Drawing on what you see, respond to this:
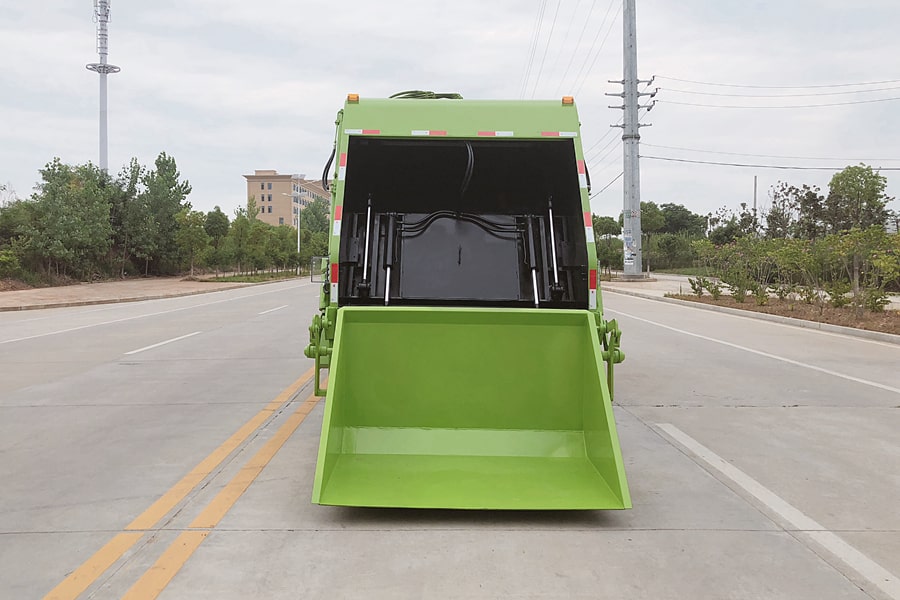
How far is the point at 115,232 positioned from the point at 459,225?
145 ft

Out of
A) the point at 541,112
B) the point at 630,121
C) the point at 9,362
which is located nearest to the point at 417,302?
the point at 541,112

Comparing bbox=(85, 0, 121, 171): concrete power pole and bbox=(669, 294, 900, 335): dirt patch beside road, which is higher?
bbox=(85, 0, 121, 171): concrete power pole

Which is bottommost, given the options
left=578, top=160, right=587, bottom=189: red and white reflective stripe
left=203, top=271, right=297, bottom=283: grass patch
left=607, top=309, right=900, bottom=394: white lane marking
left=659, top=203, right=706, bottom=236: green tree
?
left=607, top=309, right=900, bottom=394: white lane marking

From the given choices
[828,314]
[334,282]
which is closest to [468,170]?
[334,282]

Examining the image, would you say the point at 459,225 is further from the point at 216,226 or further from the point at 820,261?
the point at 216,226

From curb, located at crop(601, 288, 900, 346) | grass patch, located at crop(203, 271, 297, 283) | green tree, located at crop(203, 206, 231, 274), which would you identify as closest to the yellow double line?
curb, located at crop(601, 288, 900, 346)

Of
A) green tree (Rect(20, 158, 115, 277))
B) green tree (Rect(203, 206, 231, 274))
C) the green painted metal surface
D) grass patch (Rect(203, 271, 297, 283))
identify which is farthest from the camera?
green tree (Rect(203, 206, 231, 274))

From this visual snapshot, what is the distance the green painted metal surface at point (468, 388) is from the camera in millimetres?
5129

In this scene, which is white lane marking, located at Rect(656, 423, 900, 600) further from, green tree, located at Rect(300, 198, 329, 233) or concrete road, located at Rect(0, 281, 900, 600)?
green tree, located at Rect(300, 198, 329, 233)

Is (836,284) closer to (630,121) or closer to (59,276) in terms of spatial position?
(630,121)

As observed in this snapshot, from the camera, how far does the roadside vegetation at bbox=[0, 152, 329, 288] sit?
121 feet

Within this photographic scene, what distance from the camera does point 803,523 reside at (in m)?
4.53

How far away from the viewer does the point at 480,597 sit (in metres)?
3.51

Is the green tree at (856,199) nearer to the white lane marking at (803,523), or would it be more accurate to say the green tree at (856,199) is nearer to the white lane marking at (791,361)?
the white lane marking at (791,361)
